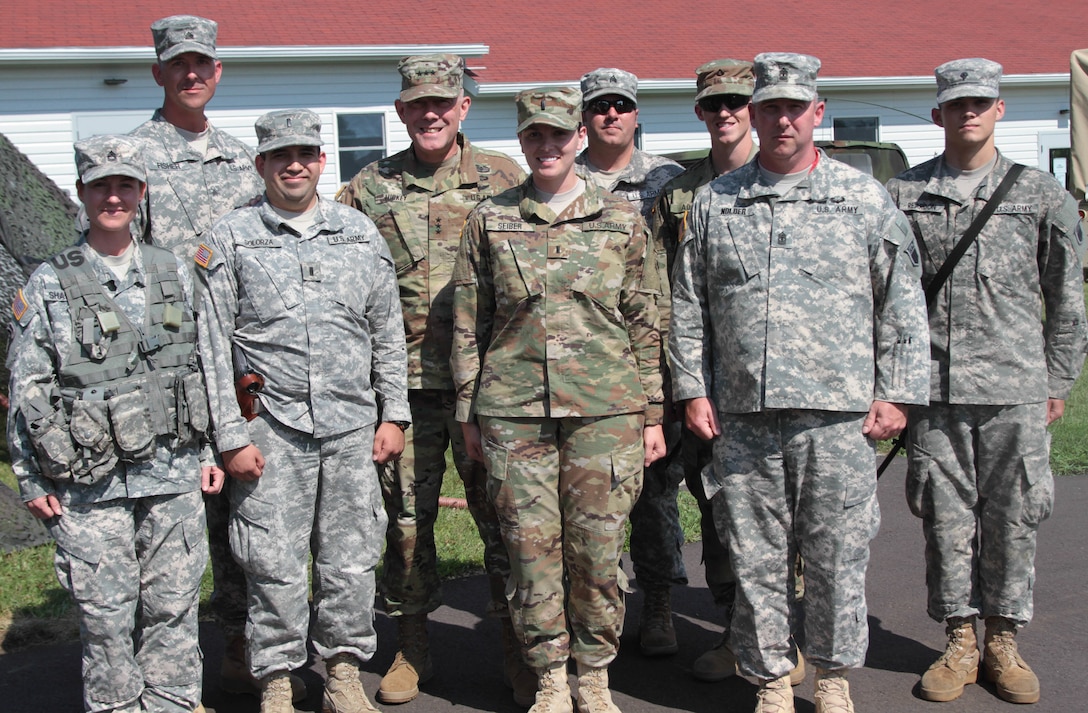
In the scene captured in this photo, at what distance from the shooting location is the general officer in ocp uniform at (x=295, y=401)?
3889 mm

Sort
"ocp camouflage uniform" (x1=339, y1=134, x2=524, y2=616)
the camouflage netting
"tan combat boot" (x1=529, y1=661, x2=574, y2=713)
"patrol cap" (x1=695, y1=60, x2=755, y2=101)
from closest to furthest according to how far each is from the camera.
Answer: "tan combat boot" (x1=529, y1=661, x2=574, y2=713) → "ocp camouflage uniform" (x1=339, y1=134, x2=524, y2=616) → "patrol cap" (x1=695, y1=60, x2=755, y2=101) → the camouflage netting

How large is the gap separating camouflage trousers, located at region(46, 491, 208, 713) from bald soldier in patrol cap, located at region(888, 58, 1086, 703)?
2776 millimetres

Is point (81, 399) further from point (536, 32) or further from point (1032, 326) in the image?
point (536, 32)

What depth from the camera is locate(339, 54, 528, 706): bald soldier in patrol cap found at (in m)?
4.37

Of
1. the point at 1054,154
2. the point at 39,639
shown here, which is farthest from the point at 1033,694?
the point at 1054,154

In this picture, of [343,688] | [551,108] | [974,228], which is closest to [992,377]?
[974,228]

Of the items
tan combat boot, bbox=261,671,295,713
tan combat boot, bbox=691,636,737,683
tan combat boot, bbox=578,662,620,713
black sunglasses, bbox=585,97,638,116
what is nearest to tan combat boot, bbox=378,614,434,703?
tan combat boot, bbox=261,671,295,713

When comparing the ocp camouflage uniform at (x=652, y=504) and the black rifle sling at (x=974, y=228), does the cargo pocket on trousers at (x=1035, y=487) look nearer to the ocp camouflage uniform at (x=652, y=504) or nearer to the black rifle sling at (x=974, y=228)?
the black rifle sling at (x=974, y=228)

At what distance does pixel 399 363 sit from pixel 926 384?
1936mm

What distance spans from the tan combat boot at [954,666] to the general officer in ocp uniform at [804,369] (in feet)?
1.68

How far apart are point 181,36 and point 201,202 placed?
656 millimetres

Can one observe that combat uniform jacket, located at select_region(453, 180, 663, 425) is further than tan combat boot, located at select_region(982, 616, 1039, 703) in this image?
No

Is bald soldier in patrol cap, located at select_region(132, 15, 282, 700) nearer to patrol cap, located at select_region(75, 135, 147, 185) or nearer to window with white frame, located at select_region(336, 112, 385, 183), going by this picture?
patrol cap, located at select_region(75, 135, 147, 185)

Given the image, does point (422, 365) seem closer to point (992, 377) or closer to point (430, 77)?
point (430, 77)
